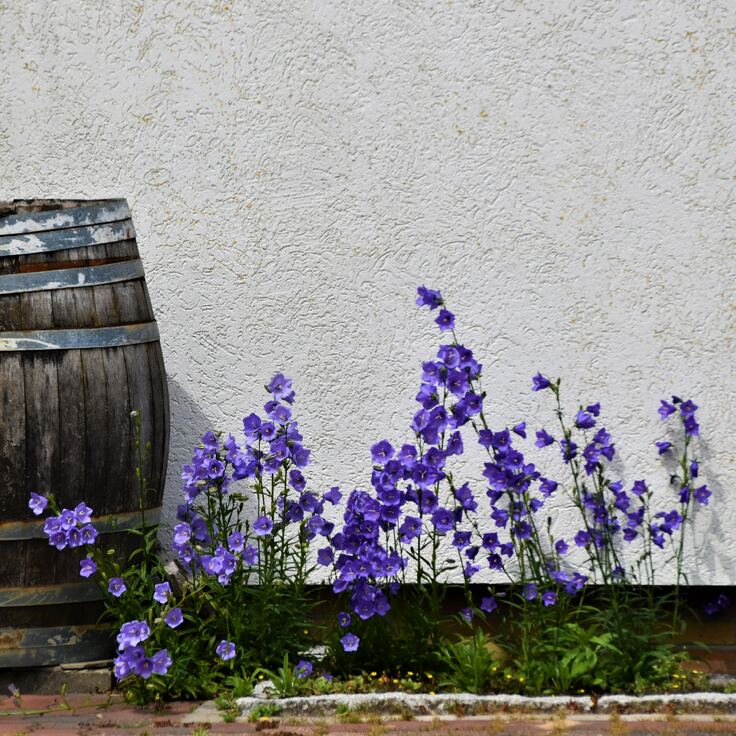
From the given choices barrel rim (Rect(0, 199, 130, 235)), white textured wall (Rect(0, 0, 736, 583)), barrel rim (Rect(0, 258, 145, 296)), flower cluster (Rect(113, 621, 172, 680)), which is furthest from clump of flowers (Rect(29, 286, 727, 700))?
barrel rim (Rect(0, 199, 130, 235))

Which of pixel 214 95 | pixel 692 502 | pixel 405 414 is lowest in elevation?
pixel 692 502

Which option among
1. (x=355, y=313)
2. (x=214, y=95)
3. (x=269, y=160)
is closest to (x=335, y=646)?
(x=355, y=313)

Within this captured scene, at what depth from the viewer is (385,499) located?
287 cm

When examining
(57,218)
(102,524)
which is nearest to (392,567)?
(102,524)

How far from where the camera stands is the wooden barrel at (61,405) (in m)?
2.82

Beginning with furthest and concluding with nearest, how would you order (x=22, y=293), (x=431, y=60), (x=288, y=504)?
(x=431, y=60), (x=288, y=504), (x=22, y=293)

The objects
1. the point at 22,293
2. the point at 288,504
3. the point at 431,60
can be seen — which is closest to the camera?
the point at 22,293

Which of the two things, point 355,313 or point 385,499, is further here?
point 355,313

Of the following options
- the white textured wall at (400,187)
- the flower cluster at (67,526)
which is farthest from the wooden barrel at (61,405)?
the white textured wall at (400,187)

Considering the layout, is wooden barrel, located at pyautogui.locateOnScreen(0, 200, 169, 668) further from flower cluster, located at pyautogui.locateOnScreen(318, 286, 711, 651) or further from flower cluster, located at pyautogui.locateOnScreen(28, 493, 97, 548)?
flower cluster, located at pyautogui.locateOnScreen(318, 286, 711, 651)

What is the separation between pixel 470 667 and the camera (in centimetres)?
277

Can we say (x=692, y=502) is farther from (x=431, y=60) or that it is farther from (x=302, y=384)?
(x=431, y=60)

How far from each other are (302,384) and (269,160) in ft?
2.49

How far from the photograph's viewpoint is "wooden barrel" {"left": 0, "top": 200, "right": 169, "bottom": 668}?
9.26 ft
